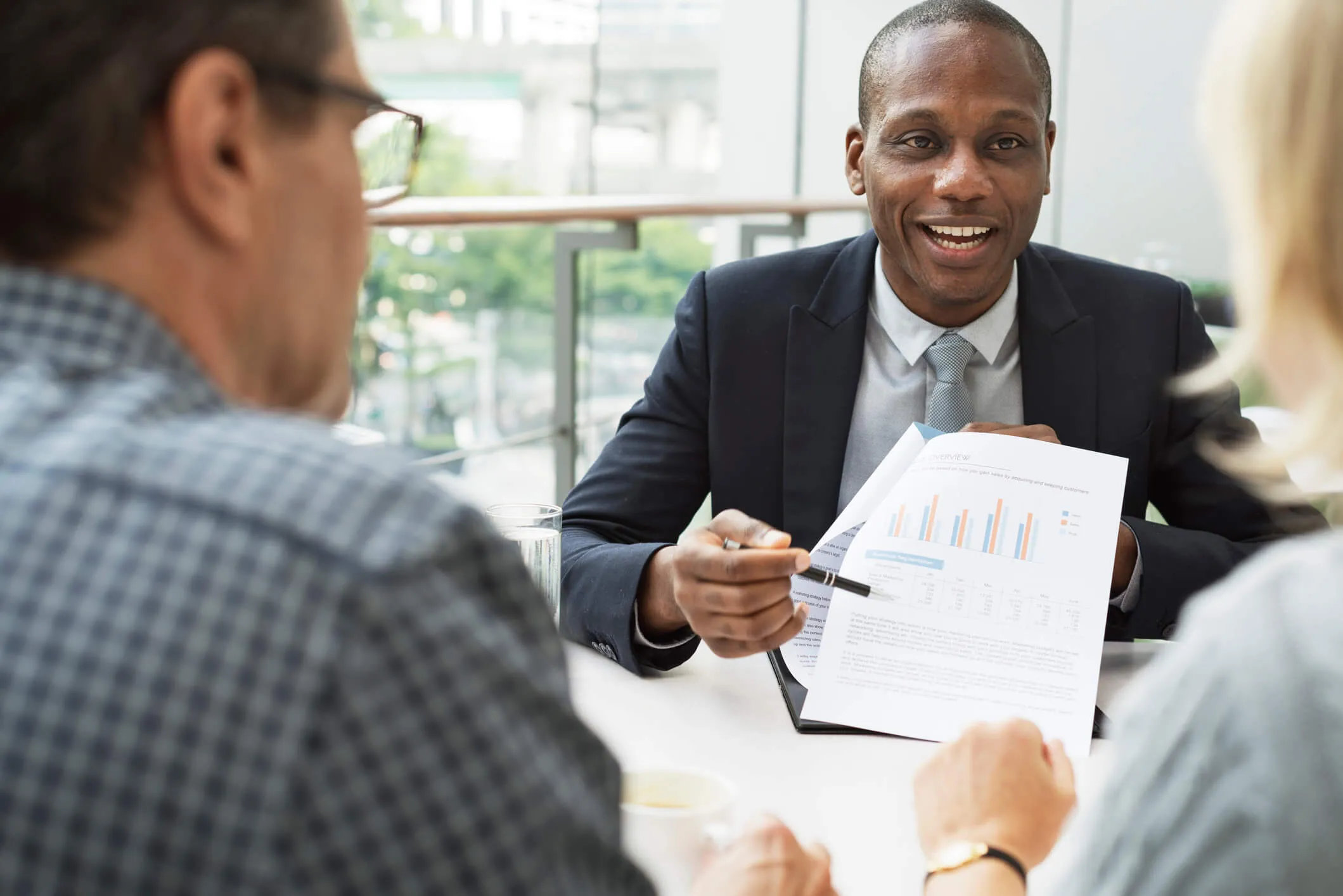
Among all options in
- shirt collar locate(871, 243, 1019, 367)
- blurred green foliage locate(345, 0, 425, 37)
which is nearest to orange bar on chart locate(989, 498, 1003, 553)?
shirt collar locate(871, 243, 1019, 367)

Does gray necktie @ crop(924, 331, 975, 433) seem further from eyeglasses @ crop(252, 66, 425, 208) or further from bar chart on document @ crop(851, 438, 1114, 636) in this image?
eyeglasses @ crop(252, 66, 425, 208)

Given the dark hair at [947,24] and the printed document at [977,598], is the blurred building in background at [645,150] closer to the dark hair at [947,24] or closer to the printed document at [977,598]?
the dark hair at [947,24]

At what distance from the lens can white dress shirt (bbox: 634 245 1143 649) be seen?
1678 millimetres

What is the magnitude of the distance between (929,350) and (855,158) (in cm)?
32

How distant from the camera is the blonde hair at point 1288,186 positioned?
0.59m

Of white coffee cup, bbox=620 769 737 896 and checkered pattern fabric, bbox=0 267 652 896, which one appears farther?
white coffee cup, bbox=620 769 737 896

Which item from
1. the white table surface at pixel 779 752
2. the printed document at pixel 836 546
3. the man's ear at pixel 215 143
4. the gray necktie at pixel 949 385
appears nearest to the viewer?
the man's ear at pixel 215 143

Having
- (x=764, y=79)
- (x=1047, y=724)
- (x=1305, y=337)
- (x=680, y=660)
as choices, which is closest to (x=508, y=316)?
(x=764, y=79)

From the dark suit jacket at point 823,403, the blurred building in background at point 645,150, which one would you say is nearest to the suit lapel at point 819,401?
the dark suit jacket at point 823,403

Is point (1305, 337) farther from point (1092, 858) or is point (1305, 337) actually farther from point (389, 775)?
point (389, 775)

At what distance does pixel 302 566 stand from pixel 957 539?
33.5 inches

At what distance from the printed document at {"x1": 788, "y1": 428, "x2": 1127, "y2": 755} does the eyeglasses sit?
57 centimetres

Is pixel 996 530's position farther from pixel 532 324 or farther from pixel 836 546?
pixel 532 324

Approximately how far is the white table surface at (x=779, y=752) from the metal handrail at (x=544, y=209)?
22.0 inches
